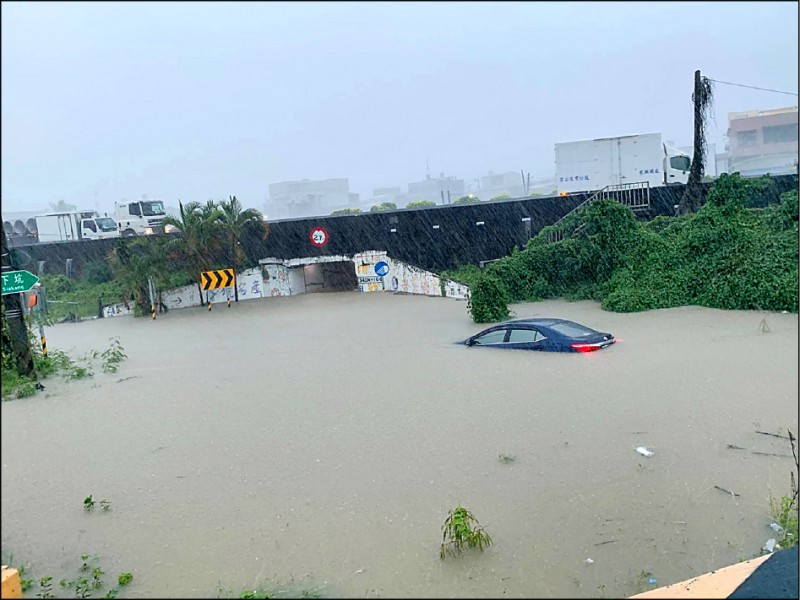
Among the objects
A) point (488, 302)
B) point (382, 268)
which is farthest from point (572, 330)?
point (382, 268)

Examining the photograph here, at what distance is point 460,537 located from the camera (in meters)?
4.19

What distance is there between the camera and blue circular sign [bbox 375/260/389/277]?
53.1ft

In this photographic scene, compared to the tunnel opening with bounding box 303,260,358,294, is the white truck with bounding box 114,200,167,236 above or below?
above

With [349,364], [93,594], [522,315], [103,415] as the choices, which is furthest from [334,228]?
[93,594]

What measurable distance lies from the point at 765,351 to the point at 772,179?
26.1 feet

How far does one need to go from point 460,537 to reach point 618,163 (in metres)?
19.5

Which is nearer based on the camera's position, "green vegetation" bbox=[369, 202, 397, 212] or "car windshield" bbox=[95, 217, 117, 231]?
"green vegetation" bbox=[369, 202, 397, 212]

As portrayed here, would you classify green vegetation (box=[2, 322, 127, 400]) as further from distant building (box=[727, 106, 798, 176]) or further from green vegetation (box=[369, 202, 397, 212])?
distant building (box=[727, 106, 798, 176])

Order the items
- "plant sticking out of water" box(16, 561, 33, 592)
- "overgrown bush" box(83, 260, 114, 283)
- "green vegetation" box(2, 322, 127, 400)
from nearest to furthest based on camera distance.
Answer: "plant sticking out of water" box(16, 561, 33, 592) → "green vegetation" box(2, 322, 127, 400) → "overgrown bush" box(83, 260, 114, 283)

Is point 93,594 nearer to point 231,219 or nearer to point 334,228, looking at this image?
point 231,219

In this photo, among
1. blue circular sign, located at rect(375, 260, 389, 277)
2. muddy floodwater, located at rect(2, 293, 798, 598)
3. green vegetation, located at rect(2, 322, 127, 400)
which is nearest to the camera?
muddy floodwater, located at rect(2, 293, 798, 598)

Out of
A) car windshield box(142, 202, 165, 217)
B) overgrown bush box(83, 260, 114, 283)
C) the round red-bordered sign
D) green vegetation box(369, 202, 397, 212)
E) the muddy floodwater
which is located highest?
car windshield box(142, 202, 165, 217)

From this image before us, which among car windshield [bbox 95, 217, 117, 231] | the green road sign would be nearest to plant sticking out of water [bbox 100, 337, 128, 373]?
the green road sign

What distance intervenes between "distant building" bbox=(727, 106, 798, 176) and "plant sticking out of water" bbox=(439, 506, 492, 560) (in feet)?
30.5
